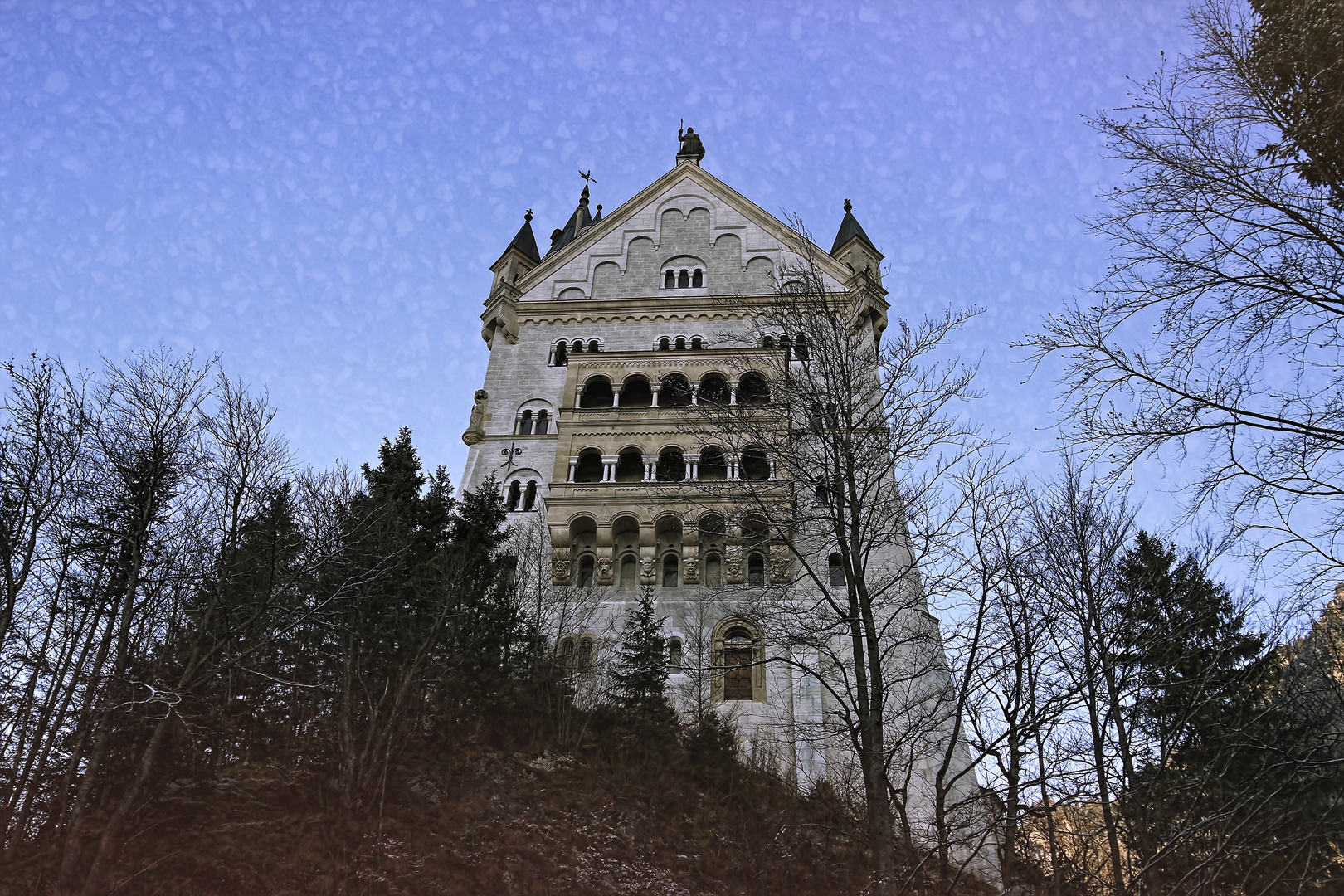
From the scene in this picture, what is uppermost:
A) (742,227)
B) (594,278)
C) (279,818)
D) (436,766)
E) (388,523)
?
(742,227)

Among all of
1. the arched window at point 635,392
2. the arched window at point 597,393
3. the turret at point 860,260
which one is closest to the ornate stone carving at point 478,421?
the arched window at point 597,393

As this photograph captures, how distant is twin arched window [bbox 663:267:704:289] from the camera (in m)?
40.5

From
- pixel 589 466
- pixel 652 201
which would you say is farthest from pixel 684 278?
pixel 589 466

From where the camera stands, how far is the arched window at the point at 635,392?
35500 millimetres

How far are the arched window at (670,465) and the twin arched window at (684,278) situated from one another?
399 inches

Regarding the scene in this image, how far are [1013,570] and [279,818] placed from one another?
13.9 meters

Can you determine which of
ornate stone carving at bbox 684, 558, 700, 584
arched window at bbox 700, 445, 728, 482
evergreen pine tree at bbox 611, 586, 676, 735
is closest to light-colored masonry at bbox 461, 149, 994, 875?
ornate stone carving at bbox 684, 558, 700, 584

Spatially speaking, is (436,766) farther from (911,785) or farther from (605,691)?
(911,785)

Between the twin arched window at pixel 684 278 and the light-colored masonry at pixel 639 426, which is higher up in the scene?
the twin arched window at pixel 684 278

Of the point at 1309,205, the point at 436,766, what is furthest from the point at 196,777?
the point at 1309,205

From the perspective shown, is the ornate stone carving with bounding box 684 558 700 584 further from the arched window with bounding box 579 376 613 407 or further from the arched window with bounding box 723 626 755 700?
the arched window with bounding box 579 376 613 407

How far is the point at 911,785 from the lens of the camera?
24.2 metres

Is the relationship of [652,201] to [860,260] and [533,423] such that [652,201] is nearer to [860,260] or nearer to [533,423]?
[860,260]

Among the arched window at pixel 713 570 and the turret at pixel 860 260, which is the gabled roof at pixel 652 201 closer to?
the turret at pixel 860 260
